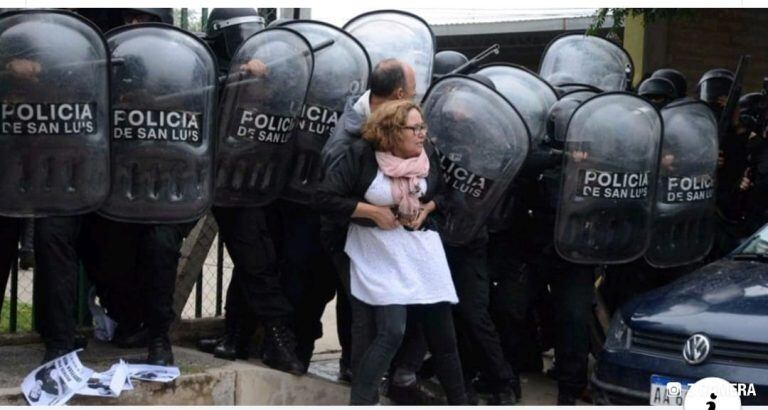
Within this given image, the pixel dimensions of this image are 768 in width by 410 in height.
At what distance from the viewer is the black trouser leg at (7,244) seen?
257 inches

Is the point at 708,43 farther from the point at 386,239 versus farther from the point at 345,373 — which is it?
the point at 386,239

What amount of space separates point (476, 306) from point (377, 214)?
3.71 feet

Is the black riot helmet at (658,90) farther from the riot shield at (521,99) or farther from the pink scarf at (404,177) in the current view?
the pink scarf at (404,177)

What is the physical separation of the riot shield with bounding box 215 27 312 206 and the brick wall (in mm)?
6660

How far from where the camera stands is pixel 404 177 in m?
6.27

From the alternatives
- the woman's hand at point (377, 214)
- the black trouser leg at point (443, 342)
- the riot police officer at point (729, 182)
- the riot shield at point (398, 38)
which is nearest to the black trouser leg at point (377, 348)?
the black trouser leg at point (443, 342)

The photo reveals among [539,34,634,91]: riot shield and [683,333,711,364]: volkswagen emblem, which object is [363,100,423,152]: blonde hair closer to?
[683,333,711,364]: volkswagen emblem

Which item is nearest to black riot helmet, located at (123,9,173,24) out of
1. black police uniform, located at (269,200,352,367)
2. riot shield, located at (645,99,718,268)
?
black police uniform, located at (269,200,352,367)

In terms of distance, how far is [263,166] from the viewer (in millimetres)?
6848

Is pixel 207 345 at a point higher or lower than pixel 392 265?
lower

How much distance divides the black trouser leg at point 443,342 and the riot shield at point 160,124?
3.87ft

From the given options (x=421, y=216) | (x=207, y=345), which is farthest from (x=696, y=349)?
(x=207, y=345)

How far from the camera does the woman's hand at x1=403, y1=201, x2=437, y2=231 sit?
6250 mm

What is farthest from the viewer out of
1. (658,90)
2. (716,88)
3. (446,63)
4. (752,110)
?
(752,110)
